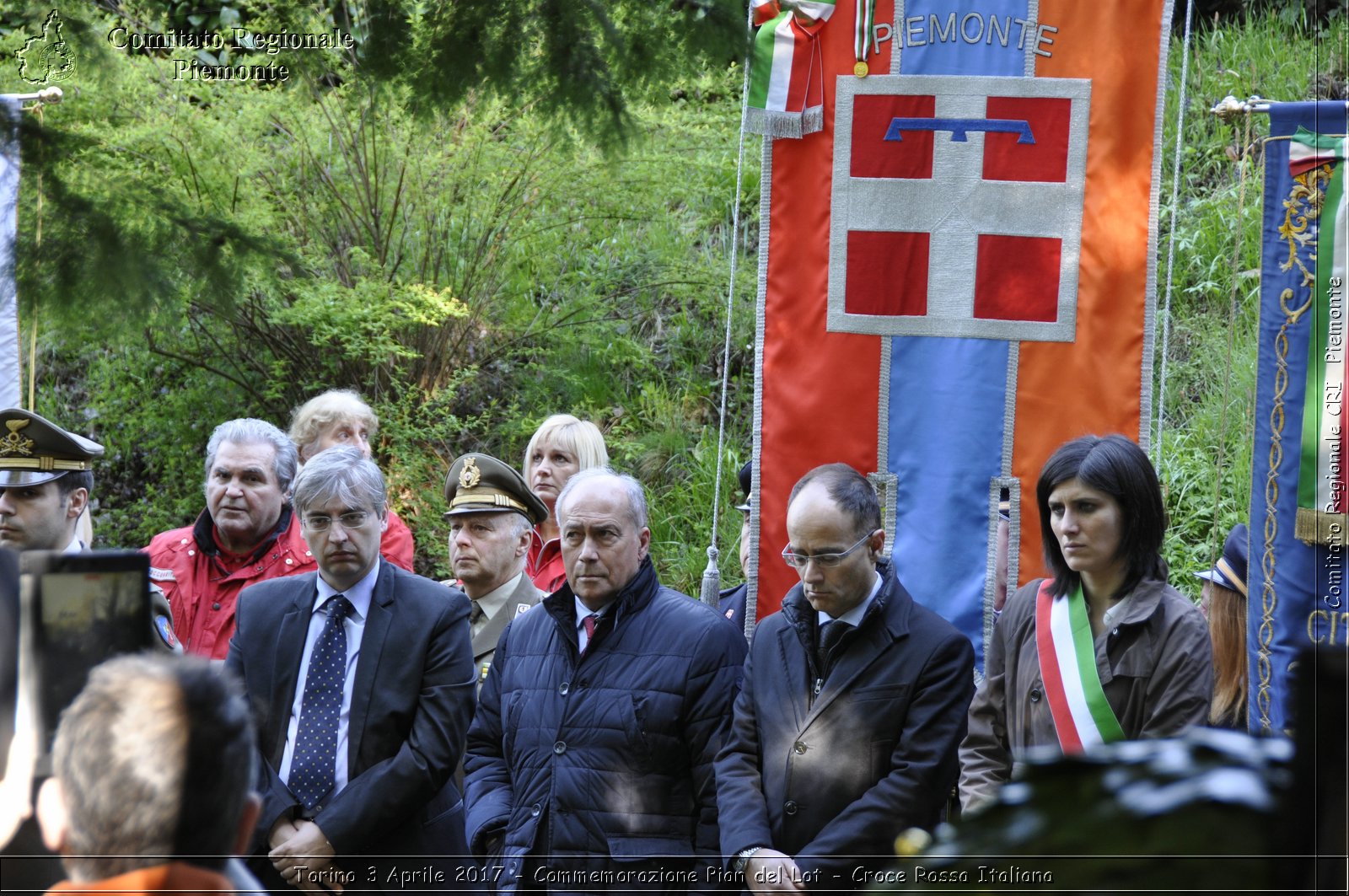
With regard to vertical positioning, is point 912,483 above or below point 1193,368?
below

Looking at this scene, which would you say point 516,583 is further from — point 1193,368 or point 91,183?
point 1193,368

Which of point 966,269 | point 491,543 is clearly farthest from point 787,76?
point 491,543

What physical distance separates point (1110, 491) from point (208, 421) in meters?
6.18

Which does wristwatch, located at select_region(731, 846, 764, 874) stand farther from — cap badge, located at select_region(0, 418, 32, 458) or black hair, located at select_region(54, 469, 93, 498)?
cap badge, located at select_region(0, 418, 32, 458)

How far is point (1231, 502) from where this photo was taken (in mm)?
6949

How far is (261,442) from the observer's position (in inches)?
175

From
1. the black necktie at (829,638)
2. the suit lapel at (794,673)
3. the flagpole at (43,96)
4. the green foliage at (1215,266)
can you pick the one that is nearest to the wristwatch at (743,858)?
the suit lapel at (794,673)

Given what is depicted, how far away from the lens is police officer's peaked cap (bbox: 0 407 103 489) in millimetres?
4039

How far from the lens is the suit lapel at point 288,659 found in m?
3.62

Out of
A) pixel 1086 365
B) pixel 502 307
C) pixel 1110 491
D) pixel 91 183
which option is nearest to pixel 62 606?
pixel 91 183

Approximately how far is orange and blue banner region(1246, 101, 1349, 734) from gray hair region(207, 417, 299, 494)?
3.11 metres

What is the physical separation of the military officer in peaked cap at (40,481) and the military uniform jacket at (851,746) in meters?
1.82

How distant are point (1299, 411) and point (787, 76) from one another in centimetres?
196

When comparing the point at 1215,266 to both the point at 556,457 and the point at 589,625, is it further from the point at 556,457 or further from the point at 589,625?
the point at 589,625
